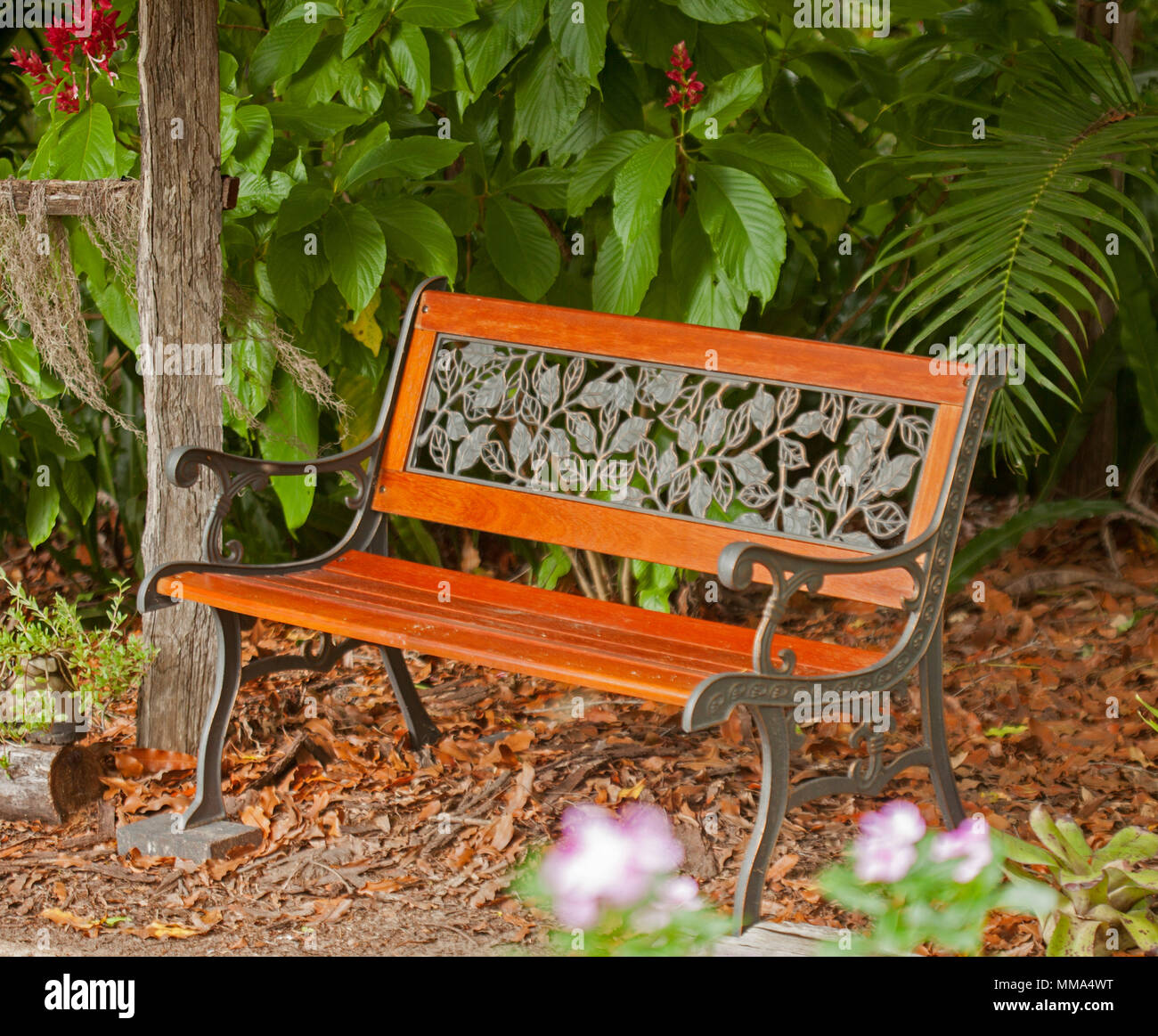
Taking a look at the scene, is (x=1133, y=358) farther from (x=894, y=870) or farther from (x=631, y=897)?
(x=631, y=897)

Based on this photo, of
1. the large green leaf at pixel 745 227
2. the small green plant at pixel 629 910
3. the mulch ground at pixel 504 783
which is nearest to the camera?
the small green plant at pixel 629 910

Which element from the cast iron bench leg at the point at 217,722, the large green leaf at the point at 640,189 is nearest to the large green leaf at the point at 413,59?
the large green leaf at the point at 640,189

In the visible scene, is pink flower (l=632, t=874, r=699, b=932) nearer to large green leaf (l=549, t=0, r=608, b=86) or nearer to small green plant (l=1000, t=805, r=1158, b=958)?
small green plant (l=1000, t=805, r=1158, b=958)

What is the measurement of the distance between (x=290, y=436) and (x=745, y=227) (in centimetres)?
125

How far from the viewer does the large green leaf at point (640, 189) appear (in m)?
2.99

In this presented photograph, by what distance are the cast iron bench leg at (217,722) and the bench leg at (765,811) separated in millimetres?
1158

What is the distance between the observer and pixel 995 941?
2.48m

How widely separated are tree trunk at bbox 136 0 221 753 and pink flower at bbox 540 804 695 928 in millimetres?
976

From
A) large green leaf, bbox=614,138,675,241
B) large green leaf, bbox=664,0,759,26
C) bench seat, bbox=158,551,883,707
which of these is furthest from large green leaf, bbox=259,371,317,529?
large green leaf, bbox=664,0,759,26

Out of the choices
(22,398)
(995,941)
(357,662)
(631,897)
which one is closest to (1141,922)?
(995,941)

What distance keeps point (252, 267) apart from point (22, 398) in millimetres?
1216

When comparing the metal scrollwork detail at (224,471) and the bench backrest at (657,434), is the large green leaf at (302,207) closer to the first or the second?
the bench backrest at (657,434)

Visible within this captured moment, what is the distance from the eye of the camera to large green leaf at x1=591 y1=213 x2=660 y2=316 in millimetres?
3148

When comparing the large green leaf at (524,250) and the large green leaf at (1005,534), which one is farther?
the large green leaf at (1005,534)
